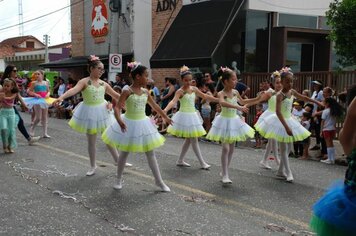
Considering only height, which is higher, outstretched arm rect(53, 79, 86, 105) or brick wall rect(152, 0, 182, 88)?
brick wall rect(152, 0, 182, 88)

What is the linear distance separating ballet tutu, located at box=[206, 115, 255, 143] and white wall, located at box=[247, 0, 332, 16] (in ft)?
35.0

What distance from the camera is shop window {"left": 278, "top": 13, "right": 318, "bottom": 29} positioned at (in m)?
18.9

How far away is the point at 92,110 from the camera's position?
7.65m

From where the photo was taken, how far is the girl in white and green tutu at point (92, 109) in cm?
753

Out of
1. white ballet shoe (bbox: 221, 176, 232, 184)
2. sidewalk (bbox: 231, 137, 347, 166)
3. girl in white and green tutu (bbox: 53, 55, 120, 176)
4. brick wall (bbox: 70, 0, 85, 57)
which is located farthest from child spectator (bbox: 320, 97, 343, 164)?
brick wall (bbox: 70, 0, 85, 57)

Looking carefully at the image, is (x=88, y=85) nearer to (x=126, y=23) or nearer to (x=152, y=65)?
(x=152, y=65)

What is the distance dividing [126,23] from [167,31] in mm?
4399

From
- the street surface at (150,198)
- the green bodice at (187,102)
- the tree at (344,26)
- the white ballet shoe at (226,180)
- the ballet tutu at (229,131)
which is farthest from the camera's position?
the tree at (344,26)

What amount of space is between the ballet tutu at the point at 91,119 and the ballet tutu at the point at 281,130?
2.85 m

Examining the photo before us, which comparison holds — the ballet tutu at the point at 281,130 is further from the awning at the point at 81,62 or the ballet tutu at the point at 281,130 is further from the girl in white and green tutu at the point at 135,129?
the awning at the point at 81,62

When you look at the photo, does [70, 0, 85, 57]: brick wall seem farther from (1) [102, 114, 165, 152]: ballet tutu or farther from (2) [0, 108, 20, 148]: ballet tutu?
(1) [102, 114, 165, 152]: ballet tutu

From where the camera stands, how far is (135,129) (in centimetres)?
650

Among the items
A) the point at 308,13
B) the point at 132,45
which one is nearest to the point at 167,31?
the point at 132,45

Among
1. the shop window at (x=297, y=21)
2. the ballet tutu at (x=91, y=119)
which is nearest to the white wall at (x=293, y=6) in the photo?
the shop window at (x=297, y=21)
